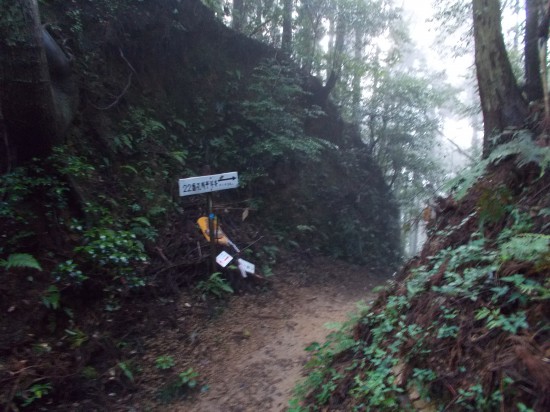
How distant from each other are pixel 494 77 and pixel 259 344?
19.1ft

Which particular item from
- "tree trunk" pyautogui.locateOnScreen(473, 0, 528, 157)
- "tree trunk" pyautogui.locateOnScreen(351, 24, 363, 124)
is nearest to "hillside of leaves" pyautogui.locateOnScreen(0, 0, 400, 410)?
"tree trunk" pyautogui.locateOnScreen(351, 24, 363, 124)

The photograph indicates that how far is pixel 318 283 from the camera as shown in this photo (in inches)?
422

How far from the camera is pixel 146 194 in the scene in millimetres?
9055

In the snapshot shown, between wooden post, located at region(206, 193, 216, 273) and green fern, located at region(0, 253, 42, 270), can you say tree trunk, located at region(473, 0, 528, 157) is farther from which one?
green fern, located at region(0, 253, 42, 270)

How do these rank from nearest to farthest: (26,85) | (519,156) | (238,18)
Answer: (519,156)
(26,85)
(238,18)

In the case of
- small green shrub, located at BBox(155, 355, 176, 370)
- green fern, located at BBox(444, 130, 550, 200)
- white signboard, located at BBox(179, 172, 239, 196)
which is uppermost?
white signboard, located at BBox(179, 172, 239, 196)

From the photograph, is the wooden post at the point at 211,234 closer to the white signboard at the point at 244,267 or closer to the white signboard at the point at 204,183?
the white signboard at the point at 204,183

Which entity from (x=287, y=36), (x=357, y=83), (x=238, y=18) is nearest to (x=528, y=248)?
(x=287, y=36)

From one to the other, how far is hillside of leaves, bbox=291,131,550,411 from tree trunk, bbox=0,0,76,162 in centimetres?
535

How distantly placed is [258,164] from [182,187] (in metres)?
5.24

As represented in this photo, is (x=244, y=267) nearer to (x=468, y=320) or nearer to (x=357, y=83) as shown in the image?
(x=468, y=320)

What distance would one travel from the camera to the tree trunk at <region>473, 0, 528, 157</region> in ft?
22.2

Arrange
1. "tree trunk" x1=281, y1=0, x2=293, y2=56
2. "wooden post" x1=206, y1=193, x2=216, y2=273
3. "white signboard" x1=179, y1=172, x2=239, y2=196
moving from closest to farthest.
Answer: "white signboard" x1=179, y1=172, x2=239, y2=196
"wooden post" x1=206, y1=193, x2=216, y2=273
"tree trunk" x1=281, y1=0, x2=293, y2=56

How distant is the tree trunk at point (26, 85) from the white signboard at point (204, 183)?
2.20 meters
